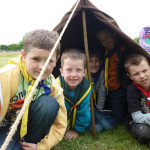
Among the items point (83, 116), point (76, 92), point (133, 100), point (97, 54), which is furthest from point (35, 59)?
point (97, 54)

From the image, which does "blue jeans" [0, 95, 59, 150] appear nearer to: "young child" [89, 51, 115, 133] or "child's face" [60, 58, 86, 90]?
"child's face" [60, 58, 86, 90]

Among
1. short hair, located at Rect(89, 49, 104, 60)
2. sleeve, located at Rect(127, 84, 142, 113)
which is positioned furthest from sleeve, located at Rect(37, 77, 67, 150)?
short hair, located at Rect(89, 49, 104, 60)

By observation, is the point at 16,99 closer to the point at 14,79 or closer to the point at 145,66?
the point at 14,79

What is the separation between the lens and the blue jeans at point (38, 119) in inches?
54.2

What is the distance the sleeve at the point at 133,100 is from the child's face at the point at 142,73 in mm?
92

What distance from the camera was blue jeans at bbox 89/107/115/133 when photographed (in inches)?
82.4

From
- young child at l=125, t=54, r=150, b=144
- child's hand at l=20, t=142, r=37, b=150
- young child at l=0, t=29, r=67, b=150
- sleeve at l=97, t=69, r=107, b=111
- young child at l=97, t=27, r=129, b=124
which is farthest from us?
sleeve at l=97, t=69, r=107, b=111

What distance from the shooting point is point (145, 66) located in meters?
1.89

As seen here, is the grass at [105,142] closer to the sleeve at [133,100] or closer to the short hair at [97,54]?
the sleeve at [133,100]

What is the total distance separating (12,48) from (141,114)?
4066 cm

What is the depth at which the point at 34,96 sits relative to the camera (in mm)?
1436

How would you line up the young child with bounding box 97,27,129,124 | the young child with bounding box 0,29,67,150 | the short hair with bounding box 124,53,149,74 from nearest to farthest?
the young child with bounding box 0,29,67,150
the short hair with bounding box 124,53,149,74
the young child with bounding box 97,27,129,124

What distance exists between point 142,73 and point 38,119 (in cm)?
115

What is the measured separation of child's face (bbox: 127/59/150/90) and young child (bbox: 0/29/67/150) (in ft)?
2.83
